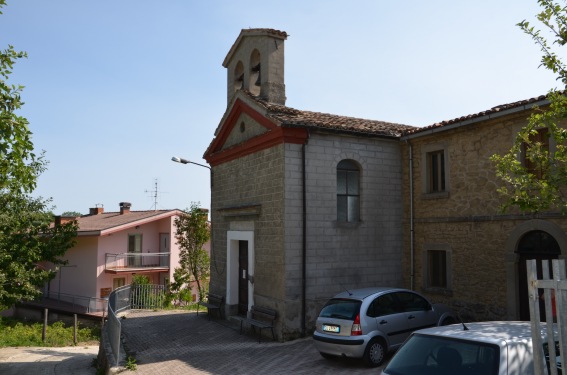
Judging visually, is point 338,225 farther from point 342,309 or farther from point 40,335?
point 40,335

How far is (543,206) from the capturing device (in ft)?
23.6

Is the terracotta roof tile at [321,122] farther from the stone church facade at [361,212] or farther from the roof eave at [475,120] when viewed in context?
the roof eave at [475,120]

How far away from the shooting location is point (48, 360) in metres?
17.6

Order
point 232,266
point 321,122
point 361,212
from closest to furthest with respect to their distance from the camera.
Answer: point 321,122 → point 361,212 → point 232,266

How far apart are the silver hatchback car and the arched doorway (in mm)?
2513

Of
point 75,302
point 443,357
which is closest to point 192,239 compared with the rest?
point 75,302

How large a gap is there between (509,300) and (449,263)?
1.97 m

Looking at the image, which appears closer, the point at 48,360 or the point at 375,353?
the point at 375,353

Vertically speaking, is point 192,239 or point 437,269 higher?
point 192,239

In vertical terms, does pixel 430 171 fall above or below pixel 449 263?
above

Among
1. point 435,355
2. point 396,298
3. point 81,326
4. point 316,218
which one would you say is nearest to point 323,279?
point 316,218

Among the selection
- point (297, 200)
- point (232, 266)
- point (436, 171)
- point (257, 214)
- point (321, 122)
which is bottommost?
point (232, 266)

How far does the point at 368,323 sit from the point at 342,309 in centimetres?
60

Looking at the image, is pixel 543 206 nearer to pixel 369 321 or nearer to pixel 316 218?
pixel 369 321
